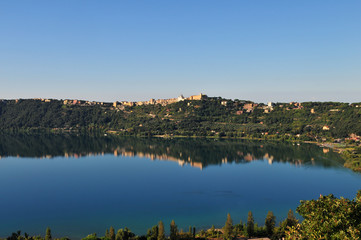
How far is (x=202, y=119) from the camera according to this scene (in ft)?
486

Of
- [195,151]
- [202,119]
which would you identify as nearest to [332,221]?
[195,151]

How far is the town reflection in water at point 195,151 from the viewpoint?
3029 inches

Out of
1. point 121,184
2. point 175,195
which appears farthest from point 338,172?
point 121,184

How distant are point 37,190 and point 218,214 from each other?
3133cm

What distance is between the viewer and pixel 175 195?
4653 cm

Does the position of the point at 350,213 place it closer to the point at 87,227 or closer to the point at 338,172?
the point at 87,227

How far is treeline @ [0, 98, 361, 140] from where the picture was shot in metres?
115

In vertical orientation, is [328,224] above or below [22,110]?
below

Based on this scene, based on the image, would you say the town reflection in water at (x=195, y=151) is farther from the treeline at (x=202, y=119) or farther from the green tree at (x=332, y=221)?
the green tree at (x=332, y=221)

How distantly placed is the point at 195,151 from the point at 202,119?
196ft

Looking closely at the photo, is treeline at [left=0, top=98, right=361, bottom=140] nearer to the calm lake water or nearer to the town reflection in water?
the town reflection in water

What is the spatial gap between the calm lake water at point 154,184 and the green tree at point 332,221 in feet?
60.6

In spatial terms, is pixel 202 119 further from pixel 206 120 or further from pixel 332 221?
pixel 332 221

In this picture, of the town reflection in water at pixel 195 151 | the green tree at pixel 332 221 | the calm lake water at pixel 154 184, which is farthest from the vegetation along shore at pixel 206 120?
the green tree at pixel 332 221
